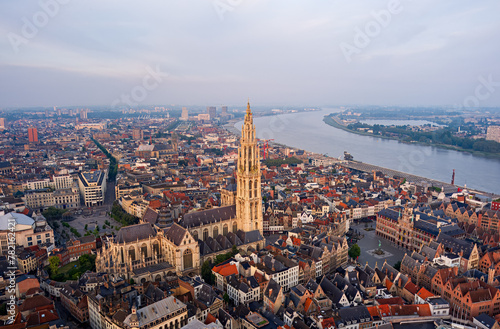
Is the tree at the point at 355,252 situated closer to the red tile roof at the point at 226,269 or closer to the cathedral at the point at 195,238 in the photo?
the cathedral at the point at 195,238

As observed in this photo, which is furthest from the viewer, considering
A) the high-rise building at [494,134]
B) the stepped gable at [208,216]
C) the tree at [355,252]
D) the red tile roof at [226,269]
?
the high-rise building at [494,134]

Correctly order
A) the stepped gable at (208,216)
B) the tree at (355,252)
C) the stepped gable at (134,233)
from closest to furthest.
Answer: the stepped gable at (134,233) < the stepped gable at (208,216) < the tree at (355,252)

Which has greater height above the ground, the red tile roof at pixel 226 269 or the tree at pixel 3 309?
the red tile roof at pixel 226 269

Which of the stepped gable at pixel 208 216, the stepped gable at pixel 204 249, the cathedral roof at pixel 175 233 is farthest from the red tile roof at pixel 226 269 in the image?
the stepped gable at pixel 208 216

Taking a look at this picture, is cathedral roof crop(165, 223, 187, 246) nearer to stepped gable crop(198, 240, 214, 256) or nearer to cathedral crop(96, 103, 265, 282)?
cathedral crop(96, 103, 265, 282)

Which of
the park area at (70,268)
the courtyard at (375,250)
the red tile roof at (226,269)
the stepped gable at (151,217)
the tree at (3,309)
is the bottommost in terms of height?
the courtyard at (375,250)

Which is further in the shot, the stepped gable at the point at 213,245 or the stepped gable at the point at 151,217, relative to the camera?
the stepped gable at the point at 151,217

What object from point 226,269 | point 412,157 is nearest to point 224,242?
point 226,269
